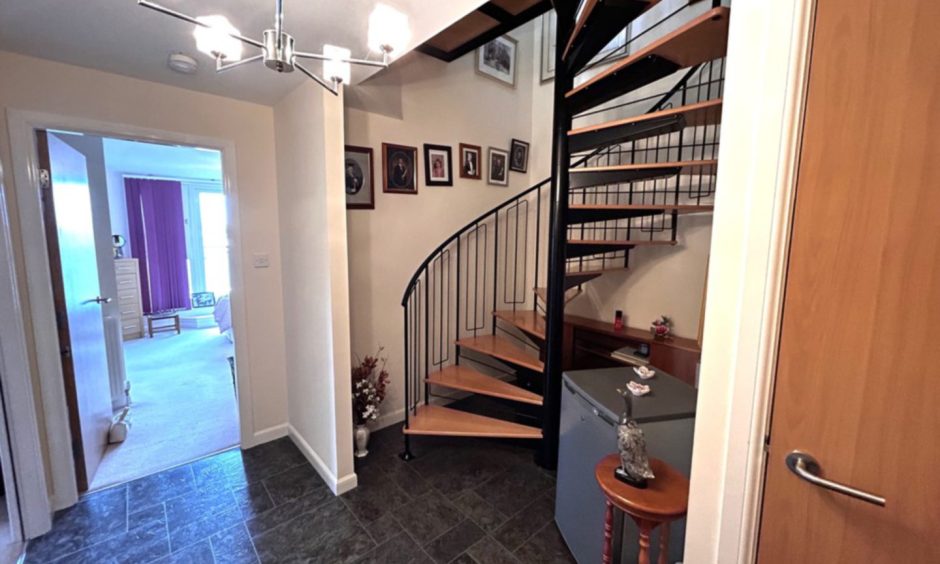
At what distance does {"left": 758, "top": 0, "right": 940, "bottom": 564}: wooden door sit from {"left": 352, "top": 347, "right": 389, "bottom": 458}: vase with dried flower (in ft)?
7.41

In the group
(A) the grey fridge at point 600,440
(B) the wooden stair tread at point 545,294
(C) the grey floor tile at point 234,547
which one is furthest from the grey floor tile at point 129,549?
(B) the wooden stair tread at point 545,294

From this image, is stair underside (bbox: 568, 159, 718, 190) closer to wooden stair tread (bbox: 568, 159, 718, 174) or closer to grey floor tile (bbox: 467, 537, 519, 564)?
wooden stair tread (bbox: 568, 159, 718, 174)

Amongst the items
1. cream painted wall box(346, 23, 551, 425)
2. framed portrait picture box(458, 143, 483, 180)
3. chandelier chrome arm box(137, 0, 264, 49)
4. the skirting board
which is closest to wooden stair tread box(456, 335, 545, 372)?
cream painted wall box(346, 23, 551, 425)

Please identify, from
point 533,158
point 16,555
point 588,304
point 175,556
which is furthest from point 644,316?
point 16,555

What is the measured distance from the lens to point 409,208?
2.92 m

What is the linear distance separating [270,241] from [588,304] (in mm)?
2776

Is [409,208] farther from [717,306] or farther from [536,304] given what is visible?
[717,306]

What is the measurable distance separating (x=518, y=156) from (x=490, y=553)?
3223 mm

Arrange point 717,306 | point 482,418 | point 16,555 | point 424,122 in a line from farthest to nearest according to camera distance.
A: point 424,122
point 482,418
point 16,555
point 717,306

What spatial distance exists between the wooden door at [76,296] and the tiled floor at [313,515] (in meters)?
0.42

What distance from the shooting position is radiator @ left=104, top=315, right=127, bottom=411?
3.03m

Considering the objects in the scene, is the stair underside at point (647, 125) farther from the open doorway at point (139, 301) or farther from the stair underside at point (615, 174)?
the open doorway at point (139, 301)

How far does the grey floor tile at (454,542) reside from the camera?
5.81 ft

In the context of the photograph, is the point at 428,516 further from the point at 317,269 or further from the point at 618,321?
the point at 618,321
